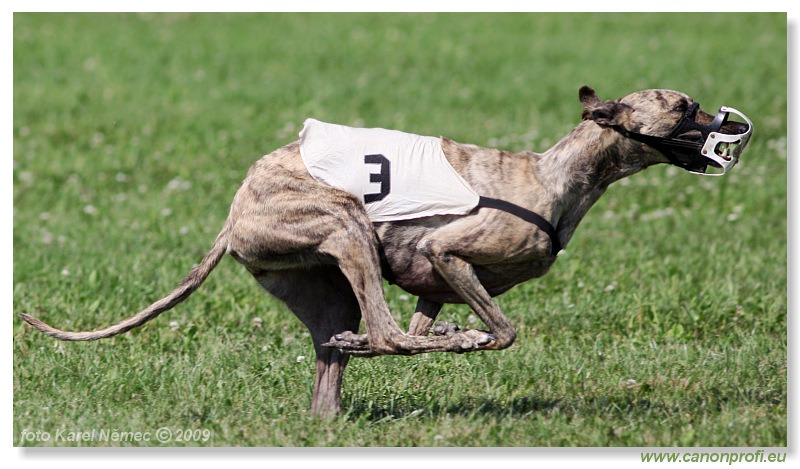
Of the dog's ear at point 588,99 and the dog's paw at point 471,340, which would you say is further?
the dog's ear at point 588,99

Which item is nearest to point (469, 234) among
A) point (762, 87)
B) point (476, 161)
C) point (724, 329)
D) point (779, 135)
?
point (476, 161)

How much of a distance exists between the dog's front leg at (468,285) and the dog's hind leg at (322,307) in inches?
23.3

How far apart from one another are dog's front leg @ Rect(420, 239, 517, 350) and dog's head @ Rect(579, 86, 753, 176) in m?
0.93

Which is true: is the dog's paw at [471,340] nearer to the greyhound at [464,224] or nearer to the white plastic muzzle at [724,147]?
the greyhound at [464,224]

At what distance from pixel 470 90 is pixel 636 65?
2119mm

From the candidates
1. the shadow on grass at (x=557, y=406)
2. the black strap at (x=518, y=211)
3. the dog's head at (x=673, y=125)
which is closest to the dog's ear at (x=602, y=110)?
the dog's head at (x=673, y=125)

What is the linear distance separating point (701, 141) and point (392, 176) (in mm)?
1442

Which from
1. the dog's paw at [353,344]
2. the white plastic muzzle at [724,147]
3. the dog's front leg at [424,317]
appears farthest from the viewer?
the dog's front leg at [424,317]

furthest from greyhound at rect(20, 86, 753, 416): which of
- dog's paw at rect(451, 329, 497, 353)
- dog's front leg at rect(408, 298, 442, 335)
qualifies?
dog's front leg at rect(408, 298, 442, 335)

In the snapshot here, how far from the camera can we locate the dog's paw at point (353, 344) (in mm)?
5070

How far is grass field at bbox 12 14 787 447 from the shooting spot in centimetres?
543

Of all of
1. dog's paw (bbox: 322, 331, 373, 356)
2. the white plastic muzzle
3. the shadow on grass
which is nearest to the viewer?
the white plastic muzzle

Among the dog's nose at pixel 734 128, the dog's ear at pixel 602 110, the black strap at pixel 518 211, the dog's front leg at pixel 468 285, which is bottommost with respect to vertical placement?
the dog's front leg at pixel 468 285

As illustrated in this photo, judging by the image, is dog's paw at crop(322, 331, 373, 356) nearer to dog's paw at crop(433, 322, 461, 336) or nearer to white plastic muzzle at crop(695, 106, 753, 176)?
dog's paw at crop(433, 322, 461, 336)
